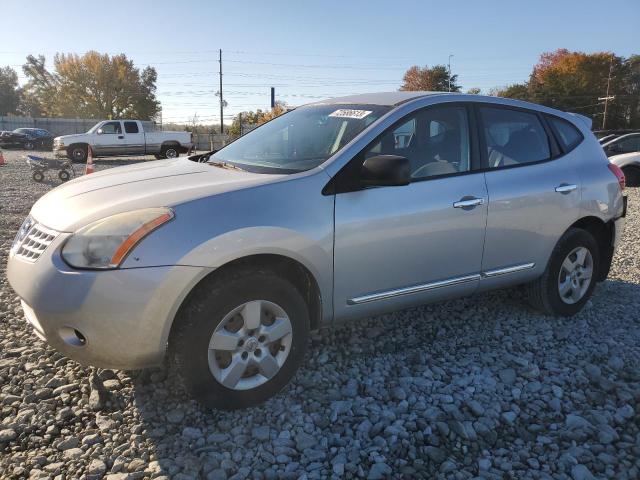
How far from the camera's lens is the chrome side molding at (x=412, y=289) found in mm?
3044

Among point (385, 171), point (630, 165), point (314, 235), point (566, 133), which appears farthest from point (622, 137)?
point (314, 235)

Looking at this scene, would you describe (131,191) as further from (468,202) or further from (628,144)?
(628,144)

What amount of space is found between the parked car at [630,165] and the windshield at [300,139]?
12.5 m

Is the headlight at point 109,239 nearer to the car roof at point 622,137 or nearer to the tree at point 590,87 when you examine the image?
the car roof at point 622,137

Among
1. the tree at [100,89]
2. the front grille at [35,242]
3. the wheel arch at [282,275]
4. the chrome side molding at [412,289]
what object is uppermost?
the tree at [100,89]

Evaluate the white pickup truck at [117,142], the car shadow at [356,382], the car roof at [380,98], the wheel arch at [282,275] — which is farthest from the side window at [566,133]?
the white pickup truck at [117,142]

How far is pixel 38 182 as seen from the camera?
43.9 ft

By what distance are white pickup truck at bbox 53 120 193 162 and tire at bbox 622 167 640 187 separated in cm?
1839

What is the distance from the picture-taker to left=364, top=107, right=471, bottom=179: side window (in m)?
3.23

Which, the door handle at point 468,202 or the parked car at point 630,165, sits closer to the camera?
the door handle at point 468,202

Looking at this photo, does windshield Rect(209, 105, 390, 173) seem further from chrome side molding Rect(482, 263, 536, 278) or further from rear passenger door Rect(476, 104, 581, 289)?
chrome side molding Rect(482, 263, 536, 278)

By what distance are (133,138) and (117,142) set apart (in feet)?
2.35

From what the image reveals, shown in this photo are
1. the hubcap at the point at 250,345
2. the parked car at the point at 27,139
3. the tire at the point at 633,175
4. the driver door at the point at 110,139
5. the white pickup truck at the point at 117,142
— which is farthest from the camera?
the parked car at the point at 27,139

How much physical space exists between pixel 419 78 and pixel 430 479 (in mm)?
72499
